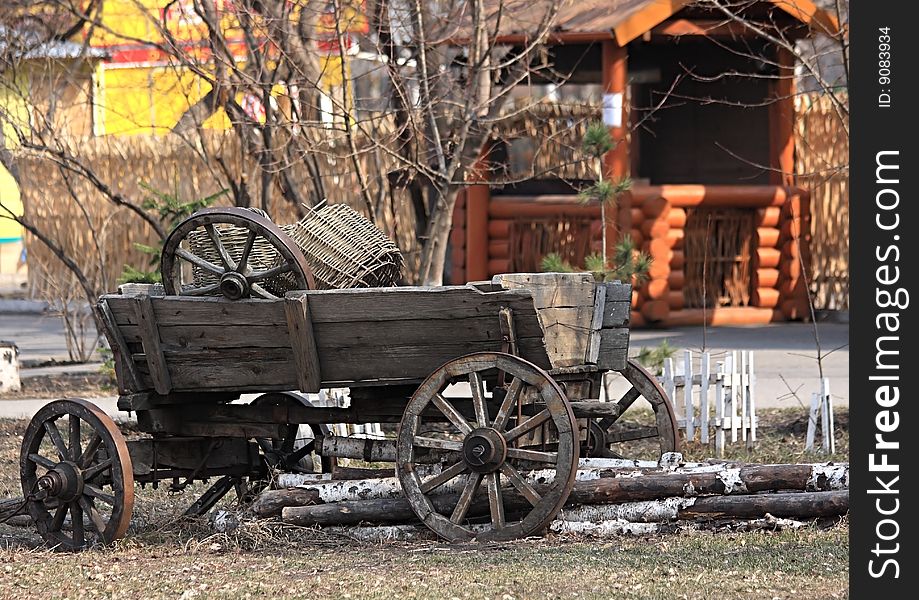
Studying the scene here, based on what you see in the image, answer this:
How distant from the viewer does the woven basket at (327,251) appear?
6.58m

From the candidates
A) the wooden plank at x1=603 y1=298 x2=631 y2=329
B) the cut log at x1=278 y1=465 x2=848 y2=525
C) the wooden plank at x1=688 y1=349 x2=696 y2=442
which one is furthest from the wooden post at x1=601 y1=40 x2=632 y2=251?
the cut log at x1=278 y1=465 x2=848 y2=525

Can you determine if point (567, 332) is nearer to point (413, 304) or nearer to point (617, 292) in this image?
point (617, 292)

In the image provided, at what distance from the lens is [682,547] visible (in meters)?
5.82

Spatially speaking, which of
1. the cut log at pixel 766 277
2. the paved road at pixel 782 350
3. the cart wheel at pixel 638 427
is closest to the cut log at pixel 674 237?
the paved road at pixel 782 350

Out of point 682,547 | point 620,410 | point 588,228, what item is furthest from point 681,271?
point 682,547

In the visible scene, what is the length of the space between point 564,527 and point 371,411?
1076 mm

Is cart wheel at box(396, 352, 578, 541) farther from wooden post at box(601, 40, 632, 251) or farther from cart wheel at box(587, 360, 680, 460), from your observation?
wooden post at box(601, 40, 632, 251)

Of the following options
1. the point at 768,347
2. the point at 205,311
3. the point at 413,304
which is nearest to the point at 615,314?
the point at 413,304

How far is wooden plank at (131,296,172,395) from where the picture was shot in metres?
6.55

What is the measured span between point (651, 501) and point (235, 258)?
222 centimetres

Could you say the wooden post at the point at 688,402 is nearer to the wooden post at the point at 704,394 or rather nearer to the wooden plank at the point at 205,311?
the wooden post at the point at 704,394

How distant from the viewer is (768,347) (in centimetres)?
1448

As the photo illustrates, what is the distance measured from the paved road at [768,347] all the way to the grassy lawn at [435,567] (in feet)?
15.3

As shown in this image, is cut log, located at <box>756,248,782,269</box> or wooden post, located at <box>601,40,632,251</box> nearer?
wooden post, located at <box>601,40,632,251</box>
